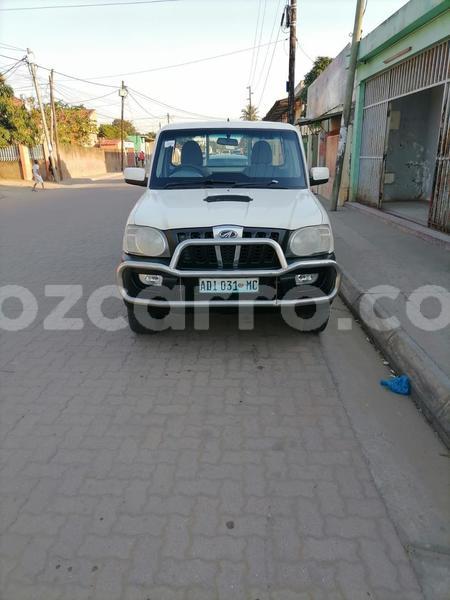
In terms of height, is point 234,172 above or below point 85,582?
above

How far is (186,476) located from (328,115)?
13401 millimetres

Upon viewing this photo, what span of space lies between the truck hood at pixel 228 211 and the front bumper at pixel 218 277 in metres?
0.20

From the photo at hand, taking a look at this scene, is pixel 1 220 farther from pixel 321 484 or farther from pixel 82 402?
pixel 321 484

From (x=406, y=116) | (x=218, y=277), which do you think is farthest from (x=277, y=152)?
(x=406, y=116)

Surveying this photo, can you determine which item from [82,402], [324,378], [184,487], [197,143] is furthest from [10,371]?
[197,143]

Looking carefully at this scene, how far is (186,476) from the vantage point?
7.97 ft

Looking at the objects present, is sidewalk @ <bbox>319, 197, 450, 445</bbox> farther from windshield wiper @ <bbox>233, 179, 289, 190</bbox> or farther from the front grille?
windshield wiper @ <bbox>233, 179, 289, 190</bbox>

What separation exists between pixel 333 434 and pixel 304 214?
5.85 feet

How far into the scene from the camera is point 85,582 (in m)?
1.84

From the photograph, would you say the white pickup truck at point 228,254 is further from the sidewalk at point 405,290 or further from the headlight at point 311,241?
the sidewalk at point 405,290

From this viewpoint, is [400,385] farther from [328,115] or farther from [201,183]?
[328,115]

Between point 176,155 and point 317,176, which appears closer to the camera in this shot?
point 176,155

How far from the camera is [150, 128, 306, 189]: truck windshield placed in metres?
4.36

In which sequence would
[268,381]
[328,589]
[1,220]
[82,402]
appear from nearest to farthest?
[328,589] < [82,402] < [268,381] < [1,220]
